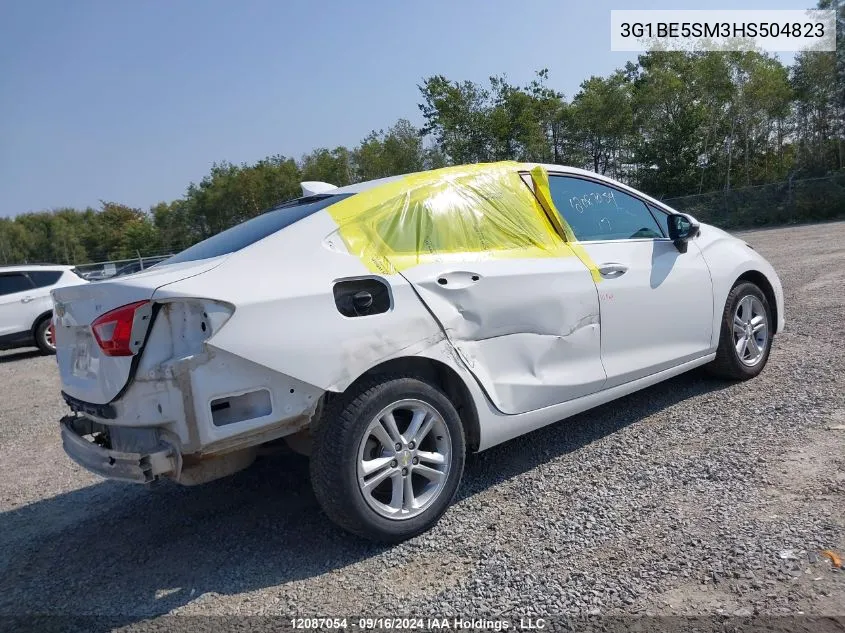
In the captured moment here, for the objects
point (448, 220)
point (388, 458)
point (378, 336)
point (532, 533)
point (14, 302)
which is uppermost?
point (448, 220)

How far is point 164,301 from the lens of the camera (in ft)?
8.95

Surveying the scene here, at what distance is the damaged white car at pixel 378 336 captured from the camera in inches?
109

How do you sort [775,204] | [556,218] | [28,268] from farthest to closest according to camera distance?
[775,204], [28,268], [556,218]

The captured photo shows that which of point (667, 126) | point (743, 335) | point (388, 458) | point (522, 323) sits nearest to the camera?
point (388, 458)

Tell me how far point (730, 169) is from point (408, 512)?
41.6 meters

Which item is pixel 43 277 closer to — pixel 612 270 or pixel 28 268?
pixel 28 268

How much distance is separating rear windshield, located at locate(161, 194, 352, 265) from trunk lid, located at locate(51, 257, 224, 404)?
0.72 feet

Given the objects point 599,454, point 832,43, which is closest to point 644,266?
point 599,454

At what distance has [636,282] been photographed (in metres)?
4.19

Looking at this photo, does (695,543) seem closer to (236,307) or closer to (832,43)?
(236,307)

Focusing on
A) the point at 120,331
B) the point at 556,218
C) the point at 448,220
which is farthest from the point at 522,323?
the point at 120,331

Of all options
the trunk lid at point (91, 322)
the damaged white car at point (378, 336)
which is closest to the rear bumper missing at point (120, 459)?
the damaged white car at point (378, 336)

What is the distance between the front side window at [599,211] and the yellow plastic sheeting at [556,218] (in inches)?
1.7

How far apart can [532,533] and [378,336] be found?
116cm
